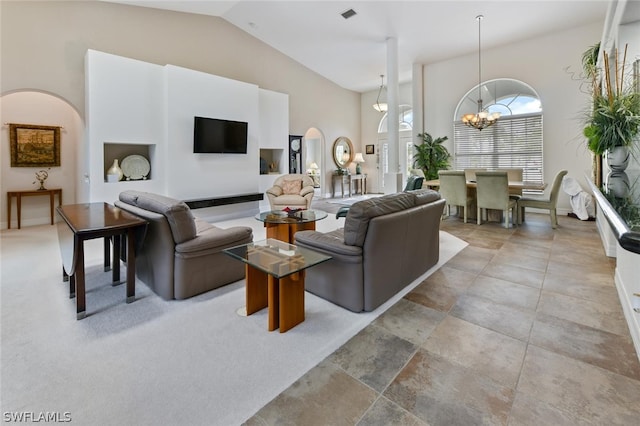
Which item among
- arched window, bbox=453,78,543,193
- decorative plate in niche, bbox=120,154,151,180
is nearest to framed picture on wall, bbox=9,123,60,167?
decorative plate in niche, bbox=120,154,151,180

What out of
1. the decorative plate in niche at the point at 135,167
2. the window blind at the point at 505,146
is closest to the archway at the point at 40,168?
the decorative plate in niche at the point at 135,167

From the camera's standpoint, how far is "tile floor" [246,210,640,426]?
1402 millimetres

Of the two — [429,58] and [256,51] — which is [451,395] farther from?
[429,58]

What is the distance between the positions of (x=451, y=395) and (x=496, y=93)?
26.4 ft

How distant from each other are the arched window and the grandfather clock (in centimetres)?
418

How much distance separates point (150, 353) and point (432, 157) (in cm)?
785

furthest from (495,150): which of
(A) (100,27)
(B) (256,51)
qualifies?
(A) (100,27)

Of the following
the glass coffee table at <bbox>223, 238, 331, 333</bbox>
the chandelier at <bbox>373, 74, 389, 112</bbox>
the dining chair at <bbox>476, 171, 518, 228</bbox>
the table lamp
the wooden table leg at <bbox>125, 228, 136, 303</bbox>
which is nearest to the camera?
the glass coffee table at <bbox>223, 238, 331, 333</bbox>

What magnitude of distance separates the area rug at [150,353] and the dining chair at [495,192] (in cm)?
332

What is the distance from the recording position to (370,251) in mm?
2287

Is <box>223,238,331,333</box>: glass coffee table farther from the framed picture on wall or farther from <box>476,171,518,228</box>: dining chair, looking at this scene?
the framed picture on wall

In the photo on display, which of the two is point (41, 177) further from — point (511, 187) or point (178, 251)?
point (511, 187)

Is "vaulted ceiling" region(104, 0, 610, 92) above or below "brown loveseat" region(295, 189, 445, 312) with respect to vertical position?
above

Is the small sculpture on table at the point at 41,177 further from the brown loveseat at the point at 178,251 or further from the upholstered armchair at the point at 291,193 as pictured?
the brown loveseat at the point at 178,251
